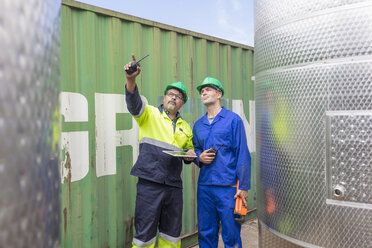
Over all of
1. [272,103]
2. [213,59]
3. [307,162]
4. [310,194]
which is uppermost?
[213,59]

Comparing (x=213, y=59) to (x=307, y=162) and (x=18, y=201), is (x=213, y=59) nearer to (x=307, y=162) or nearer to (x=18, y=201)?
(x=307, y=162)

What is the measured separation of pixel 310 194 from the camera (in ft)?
5.23

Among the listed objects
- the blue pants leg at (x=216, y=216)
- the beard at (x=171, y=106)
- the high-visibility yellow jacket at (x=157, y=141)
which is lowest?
the blue pants leg at (x=216, y=216)

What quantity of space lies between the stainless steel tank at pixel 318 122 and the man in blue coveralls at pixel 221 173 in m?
0.69

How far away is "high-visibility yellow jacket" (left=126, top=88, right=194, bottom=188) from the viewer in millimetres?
2490

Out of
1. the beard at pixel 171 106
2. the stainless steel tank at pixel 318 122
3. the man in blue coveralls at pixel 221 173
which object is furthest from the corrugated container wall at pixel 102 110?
the stainless steel tank at pixel 318 122

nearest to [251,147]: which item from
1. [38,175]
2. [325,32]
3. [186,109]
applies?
[186,109]

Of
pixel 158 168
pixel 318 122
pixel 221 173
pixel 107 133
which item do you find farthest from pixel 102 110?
pixel 318 122

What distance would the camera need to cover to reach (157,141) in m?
2.60

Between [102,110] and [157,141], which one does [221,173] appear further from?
[102,110]

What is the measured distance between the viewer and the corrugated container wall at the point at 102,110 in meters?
2.54

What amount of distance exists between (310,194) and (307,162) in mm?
186

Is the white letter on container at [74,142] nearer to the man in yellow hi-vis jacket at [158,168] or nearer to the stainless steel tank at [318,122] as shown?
the man in yellow hi-vis jacket at [158,168]

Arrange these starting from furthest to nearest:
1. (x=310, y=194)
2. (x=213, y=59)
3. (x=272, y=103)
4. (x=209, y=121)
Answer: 1. (x=213, y=59)
2. (x=209, y=121)
3. (x=272, y=103)
4. (x=310, y=194)
